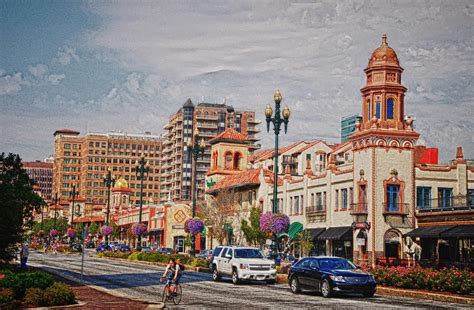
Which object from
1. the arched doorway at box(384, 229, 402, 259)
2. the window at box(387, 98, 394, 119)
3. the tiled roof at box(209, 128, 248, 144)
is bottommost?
the arched doorway at box(384, 229, 402, 259)

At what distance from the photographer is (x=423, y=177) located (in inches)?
2299

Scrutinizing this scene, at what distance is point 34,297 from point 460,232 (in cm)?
3454

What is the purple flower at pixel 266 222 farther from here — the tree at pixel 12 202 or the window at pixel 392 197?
the window at pixel 392 197

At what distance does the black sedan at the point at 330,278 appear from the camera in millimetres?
27138

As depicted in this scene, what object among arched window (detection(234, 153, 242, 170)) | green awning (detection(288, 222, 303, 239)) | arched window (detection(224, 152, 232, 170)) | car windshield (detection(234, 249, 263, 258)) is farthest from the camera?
arched window (detection(234, 153, 242, 170))

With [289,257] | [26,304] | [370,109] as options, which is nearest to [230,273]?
[26,304]

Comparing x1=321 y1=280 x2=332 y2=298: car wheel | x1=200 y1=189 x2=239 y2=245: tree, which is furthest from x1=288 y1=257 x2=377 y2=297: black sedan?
x1=200 y1=189 x2=239 y2=245: tree

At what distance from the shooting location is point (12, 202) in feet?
107

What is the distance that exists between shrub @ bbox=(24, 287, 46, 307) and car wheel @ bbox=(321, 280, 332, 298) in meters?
11.1

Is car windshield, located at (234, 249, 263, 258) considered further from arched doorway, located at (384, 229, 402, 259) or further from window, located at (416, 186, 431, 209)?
window, located at (416, 186, 431, 209)

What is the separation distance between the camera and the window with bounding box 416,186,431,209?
5815 cm

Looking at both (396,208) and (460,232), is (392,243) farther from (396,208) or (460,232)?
(460,232)

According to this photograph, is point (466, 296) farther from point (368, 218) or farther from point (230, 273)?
point (368, 218)

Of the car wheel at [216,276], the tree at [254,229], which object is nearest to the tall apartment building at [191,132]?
the tree at [254,229]
